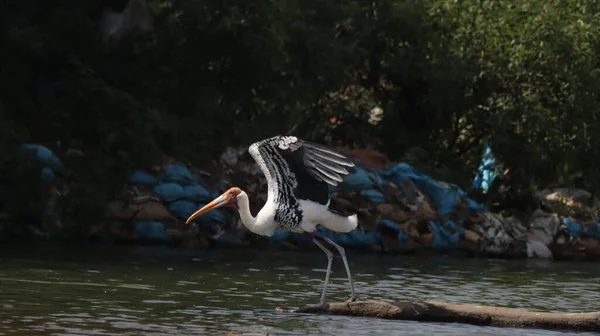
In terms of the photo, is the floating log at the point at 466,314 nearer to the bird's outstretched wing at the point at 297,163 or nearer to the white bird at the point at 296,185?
the white bird at the point at 296,185

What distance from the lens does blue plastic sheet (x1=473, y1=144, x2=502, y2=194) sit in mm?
30969

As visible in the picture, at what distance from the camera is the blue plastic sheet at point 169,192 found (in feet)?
85.3

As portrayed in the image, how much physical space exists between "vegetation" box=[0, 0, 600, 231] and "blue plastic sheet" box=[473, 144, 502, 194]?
0.35 metres

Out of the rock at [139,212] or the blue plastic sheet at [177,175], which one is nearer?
the rock at [139,212]

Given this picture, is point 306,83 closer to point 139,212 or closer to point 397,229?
point 397,229

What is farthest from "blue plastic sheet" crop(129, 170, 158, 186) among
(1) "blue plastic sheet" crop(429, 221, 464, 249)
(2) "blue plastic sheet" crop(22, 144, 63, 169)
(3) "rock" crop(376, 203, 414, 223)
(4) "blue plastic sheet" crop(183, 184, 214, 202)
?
(1) "blue plastic sheet" crop(429, 221, 464, 249)

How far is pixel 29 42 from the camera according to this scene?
2617 centimetres

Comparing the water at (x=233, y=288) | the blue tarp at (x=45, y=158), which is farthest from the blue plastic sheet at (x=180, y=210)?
the blue tarp at (x=45, y=158)

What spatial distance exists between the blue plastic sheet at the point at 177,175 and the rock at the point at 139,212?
746mm

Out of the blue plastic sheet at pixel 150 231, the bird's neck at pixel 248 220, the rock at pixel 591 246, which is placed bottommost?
the bird's neck at pixel 248 220

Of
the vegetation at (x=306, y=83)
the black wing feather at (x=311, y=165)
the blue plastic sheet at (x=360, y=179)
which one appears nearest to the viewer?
the black wing feather at (x=311, y=165)

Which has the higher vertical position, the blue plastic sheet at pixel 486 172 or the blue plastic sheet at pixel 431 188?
the blue plastic sheet at pixel 486 172

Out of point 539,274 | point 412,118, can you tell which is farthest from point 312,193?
point 412,118

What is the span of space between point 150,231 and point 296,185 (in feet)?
34.7
